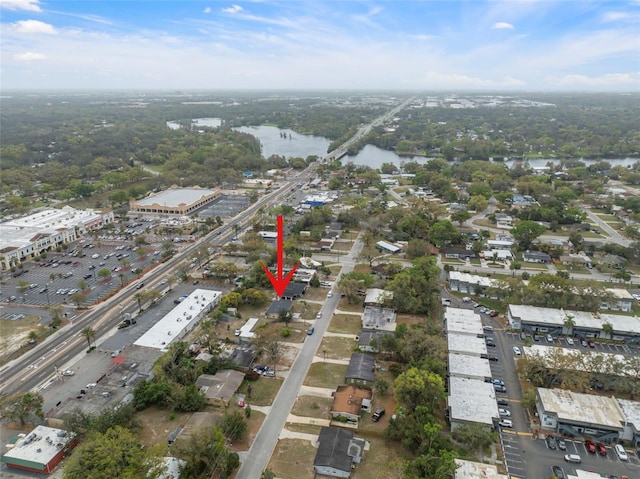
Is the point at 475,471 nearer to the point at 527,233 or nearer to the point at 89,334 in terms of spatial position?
the point at 89,334

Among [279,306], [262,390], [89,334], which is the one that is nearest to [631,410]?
[262,390]

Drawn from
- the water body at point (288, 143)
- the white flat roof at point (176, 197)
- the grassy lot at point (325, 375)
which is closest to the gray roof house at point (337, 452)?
the grassy lot at point (325, 375)

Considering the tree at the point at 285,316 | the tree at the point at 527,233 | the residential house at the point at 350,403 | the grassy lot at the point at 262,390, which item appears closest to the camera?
the residential house at the point at 350,403

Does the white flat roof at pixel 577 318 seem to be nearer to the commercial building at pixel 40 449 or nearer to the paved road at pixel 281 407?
the paved road at pixel 281 407

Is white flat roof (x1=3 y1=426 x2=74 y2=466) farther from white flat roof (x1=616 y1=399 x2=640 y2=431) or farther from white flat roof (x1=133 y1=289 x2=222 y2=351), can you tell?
white flat roof (x1=616 y1=399 x2=640 y2=431)

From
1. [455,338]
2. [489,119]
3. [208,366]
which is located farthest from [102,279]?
[489,119]

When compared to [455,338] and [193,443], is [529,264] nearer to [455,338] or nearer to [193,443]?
[455,338]
